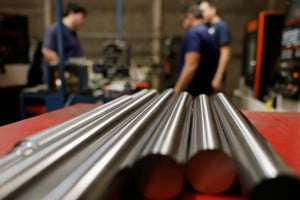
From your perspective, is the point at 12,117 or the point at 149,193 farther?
the point at 12,117

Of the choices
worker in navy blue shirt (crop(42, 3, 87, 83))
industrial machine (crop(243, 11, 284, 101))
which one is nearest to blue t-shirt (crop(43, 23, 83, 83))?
worker in navy blue shirt (crop(42, 3, 87, 83))

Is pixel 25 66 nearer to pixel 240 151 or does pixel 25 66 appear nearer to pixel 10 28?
pixel 10 28

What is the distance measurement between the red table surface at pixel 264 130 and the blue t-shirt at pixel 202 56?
1113 millimetres

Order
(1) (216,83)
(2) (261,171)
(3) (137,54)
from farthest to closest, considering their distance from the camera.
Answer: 1. (3) (137,54)
2. (1) (216,83)
3. (2) (261,171)

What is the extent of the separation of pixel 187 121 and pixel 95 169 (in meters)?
0.39

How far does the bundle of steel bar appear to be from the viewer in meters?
0.38

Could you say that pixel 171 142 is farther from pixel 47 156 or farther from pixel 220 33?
pixel 220 33

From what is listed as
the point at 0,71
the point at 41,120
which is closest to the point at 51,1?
the point at 0,71

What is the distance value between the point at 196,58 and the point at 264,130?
1339 millimetres

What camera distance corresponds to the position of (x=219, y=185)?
0.51 meters

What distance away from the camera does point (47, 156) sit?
48 cm

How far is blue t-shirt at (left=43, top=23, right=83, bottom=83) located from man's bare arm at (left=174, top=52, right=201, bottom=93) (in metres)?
1.07

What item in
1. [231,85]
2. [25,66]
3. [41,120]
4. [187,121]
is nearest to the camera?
[187,121]

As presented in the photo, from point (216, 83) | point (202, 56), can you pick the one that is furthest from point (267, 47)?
point (202, 56)
